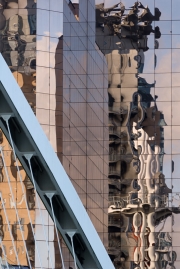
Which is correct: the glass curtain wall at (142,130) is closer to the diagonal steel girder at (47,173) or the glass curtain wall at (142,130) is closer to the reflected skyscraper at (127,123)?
the reflected skyscraper at (127,123)

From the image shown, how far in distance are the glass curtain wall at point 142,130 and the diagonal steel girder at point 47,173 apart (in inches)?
1528

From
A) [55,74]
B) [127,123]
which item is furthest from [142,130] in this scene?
[55,74]

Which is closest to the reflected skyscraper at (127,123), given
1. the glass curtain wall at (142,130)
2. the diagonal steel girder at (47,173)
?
the glass curtain wall at (142,130)

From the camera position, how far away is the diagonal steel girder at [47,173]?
14578mm

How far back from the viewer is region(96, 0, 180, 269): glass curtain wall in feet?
181

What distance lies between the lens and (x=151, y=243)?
55.2 metres

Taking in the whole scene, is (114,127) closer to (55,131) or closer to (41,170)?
(55,131)

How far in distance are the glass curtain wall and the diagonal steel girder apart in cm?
3882

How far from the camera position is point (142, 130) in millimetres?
56219

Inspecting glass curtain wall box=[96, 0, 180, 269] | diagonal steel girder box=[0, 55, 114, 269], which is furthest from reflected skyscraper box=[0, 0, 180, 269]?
diagonal steel girder box=[0, 55, 114, 269]

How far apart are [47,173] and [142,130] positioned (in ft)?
134

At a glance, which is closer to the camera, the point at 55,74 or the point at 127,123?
the point at 55,74

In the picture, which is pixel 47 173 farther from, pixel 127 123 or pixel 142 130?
pixel 142 130

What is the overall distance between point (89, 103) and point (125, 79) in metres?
2.41
